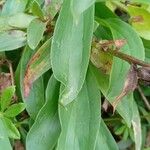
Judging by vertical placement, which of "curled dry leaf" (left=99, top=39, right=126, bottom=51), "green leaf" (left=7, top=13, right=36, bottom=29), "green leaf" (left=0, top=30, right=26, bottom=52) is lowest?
"curled dry leaf" (left=99, top=39, right=126, bottom=51)

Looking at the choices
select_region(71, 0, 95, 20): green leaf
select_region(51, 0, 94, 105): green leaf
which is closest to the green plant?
select_region(51, 0, 94, 105): green leaf

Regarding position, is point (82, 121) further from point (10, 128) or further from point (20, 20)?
point (20, 20)

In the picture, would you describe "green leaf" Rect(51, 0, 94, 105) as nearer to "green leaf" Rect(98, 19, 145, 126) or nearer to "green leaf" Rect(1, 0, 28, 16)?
"green leaf" Rect(98, 19, 145, 126)

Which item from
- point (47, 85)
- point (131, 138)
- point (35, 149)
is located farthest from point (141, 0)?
point (131, 138)

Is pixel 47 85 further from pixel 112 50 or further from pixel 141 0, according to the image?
pixel 141 0

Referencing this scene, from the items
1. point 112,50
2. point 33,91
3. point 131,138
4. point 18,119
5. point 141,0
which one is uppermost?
point 141,0
